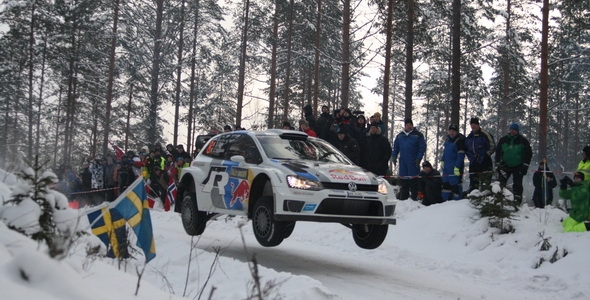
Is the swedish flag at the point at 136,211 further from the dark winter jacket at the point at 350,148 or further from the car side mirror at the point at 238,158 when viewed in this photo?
the dark winter jacket at the point at 350,148

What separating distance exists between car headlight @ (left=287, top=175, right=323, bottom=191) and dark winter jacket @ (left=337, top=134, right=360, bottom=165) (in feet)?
20.6

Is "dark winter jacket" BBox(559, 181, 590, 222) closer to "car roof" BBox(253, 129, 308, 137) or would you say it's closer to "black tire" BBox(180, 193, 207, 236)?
"car roof" BBox(253, 129, 308, 137)

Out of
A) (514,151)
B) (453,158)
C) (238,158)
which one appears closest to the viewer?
(238,158)

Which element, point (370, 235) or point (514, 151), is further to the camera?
point (514, 151)

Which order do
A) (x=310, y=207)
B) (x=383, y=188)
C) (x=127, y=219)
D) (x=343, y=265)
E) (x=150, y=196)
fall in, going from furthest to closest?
1. (x=150, y=196)
2. (x=343, y=265)
3. (x=383, y=188)
4. (x=310, y=207)
5. (x=127, y=219)

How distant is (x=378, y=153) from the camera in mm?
15047

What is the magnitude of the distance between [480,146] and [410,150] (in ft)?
7.12

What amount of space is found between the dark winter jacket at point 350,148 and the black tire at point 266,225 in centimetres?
608

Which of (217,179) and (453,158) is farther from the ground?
(453,158)

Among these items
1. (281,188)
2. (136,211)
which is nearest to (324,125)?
(281,188)

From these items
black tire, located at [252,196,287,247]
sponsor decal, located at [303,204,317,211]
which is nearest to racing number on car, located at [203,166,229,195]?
black tire, located at [252,196,287,247]

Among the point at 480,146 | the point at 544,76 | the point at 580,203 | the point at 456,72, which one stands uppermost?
the point at 544,76

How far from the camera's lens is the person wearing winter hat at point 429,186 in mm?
14602

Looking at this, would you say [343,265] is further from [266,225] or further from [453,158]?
[453,158]
